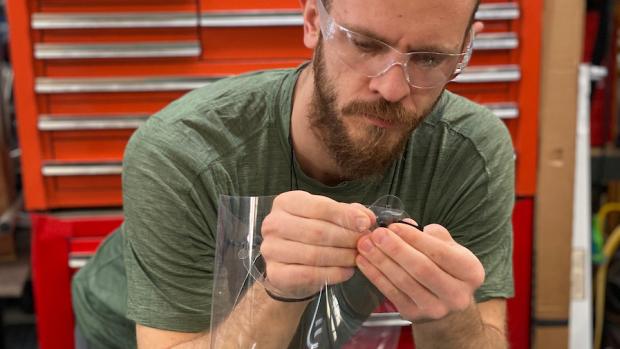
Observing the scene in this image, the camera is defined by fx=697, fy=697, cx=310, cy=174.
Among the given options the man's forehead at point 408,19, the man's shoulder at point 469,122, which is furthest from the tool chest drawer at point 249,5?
the man's forehead at point 408,19

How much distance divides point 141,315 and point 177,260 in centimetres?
8

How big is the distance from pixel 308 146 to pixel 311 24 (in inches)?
5.9

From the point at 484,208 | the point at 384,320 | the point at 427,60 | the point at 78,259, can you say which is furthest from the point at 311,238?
the point at 78,259

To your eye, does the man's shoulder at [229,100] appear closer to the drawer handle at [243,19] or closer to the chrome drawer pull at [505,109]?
the drawer handle at [243,19]

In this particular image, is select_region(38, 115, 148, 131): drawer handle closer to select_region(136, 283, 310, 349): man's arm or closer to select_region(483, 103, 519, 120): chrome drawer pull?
select_region(483, 103, 519, 120): chrome drawer pull

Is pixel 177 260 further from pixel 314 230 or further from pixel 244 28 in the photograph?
pixel 244 28

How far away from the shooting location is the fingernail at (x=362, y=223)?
1.96 ft

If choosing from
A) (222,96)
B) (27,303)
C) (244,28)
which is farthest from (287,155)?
(27,303)

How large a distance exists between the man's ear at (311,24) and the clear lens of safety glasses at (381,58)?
0.16ft

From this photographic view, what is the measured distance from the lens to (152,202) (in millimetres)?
813

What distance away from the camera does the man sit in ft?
1.98

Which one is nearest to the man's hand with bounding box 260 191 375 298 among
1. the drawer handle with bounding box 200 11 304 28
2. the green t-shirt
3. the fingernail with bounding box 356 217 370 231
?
the fingernail with bounding box 356 217 370 231

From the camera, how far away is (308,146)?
2.87 ft

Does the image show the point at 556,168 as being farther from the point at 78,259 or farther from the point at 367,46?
the point at 78,259
